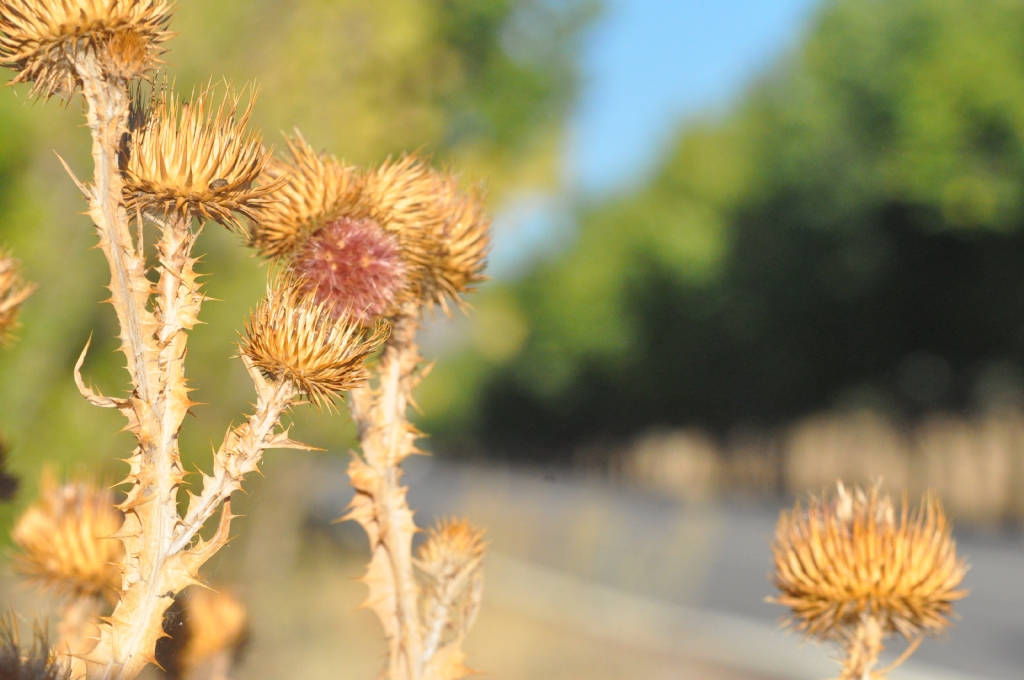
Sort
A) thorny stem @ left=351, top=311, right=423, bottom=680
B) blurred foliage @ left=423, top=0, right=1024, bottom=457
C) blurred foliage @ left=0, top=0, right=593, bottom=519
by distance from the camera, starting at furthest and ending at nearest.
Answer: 1. blurred foliage @ left=423, top=0, right=1024, bottom=457
2. blurred foliage @ left=0, top=0, right=593, bottom=519
3. thorny stem @ left=351, top=311, right=423, bottom=680

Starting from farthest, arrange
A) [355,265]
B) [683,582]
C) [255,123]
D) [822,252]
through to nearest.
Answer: [822,252] → [683,582] → [255,123] → [355,265]

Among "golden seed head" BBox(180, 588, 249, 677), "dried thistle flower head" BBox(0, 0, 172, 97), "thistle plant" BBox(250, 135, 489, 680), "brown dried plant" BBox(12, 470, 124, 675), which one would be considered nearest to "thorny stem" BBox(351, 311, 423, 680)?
"thistle plant" BBox(250, 135, 489, 680)

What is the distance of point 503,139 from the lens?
47.5 feet

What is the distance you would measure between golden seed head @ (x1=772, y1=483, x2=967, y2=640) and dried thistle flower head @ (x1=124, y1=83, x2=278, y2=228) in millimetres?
1291

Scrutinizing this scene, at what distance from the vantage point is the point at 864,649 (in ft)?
7.36

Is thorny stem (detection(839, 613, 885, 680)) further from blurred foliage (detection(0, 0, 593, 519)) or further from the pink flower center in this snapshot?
blurred foliage (detection(0, 0, 593, 519))

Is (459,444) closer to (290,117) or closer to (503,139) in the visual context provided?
(503,139)

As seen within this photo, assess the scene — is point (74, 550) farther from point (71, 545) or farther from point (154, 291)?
point (154, 291)

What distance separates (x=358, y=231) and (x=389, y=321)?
28 cm

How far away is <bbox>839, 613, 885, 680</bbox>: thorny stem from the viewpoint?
2.14 m

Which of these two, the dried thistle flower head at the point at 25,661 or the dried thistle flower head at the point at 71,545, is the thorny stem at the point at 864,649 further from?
the dried thistle flower head at the point at 71,545

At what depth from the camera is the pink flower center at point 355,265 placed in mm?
2207

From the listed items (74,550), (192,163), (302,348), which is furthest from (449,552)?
(192,163)

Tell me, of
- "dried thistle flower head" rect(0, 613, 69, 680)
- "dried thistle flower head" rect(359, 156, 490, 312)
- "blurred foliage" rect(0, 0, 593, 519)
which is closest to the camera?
"dried thistle flower head" rect(0, 613, 69, 680)
